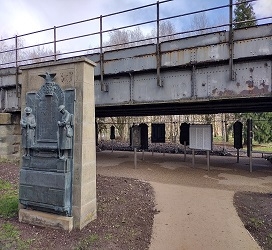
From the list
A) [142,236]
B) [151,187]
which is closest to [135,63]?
[151,187]

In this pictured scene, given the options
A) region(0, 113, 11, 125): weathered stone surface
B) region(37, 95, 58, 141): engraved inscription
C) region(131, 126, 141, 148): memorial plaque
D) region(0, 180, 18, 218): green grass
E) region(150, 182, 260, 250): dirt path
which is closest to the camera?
region(150, 182, 260, 250): dirt path

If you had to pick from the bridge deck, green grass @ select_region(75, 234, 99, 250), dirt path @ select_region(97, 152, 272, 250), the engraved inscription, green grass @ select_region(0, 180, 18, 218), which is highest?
the bridge deck

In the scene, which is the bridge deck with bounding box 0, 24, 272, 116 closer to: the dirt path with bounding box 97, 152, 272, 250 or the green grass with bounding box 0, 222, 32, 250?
the dirt path with bounding box 97, 152, 272, 250

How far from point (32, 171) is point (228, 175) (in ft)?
27.7

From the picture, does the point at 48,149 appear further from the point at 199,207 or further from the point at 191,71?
the point at 191,71

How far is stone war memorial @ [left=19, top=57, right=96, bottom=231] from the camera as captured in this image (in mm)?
4695

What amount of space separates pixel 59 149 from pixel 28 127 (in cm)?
82

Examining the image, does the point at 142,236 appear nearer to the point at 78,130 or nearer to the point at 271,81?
the point at 78,130

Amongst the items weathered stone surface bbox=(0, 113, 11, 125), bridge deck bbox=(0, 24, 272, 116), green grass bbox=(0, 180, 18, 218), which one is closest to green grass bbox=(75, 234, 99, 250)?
green grass bbox=(0, 180, 18, 218)

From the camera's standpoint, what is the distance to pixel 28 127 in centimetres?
492

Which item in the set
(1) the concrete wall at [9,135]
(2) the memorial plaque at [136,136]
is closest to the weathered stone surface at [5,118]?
(1) the concrete wall at [9,135]

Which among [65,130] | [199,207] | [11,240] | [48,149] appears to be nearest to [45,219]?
[11,240]

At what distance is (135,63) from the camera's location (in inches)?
369

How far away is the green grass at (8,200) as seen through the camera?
5539mm
